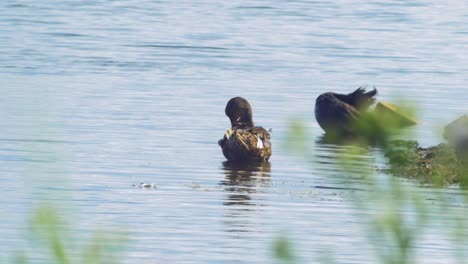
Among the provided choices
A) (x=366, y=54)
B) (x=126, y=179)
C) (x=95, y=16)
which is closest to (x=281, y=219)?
(x=126, y=179)

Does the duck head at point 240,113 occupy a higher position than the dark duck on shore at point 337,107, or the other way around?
the duck head at point 240,113

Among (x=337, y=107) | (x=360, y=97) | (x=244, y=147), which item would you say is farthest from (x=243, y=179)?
(x=360, y=97)

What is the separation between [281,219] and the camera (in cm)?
1039

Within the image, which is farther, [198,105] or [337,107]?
[198,105]

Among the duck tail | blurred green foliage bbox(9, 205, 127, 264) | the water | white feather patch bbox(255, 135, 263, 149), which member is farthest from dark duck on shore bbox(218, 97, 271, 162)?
blurred green foliage bbox(9, 205, 127, 264)

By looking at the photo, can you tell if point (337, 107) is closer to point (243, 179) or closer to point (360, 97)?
point (360, 97)

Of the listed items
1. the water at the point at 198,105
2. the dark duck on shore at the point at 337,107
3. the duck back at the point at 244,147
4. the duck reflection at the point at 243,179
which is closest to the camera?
the water at the point at 198,105

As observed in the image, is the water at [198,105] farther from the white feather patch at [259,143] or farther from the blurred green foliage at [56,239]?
the blurred green foliage at [56,239]

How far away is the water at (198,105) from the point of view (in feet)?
30.8

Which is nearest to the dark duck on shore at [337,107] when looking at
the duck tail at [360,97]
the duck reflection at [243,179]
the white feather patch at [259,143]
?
the duck tail at [360,97]

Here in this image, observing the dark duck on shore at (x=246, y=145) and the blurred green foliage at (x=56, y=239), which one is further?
the dark duck on shore at (x=246, y=145)

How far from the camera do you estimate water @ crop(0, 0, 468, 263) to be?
Answer: 939cm

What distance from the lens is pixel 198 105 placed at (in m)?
17.9

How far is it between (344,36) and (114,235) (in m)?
25.9
